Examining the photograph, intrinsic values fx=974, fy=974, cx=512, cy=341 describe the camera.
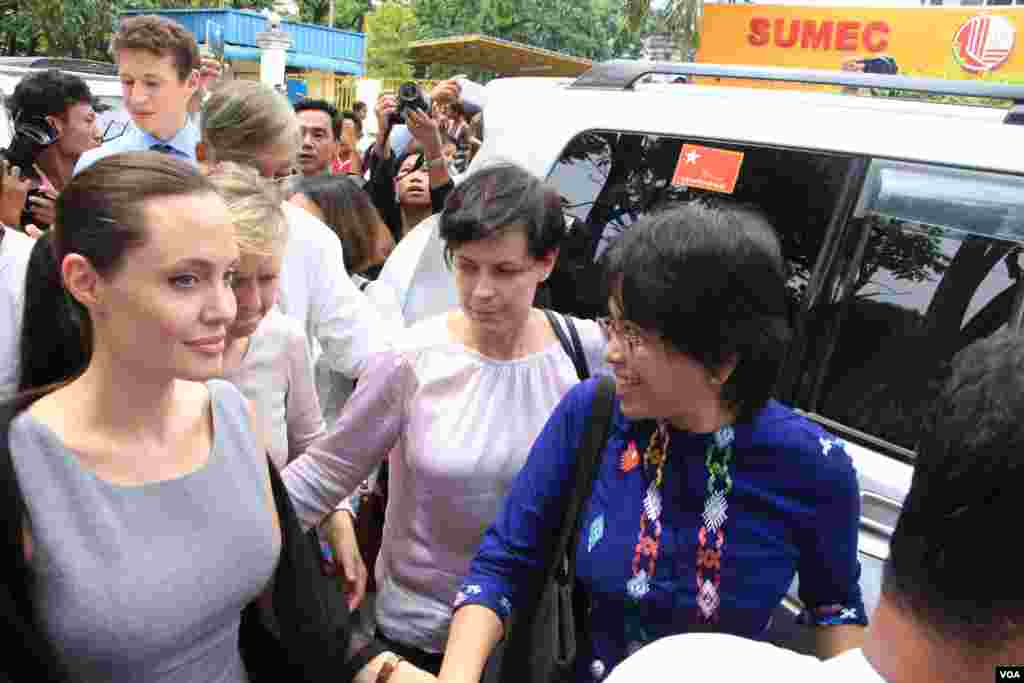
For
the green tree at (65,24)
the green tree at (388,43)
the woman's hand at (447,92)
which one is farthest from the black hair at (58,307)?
the green tree at (388,43)

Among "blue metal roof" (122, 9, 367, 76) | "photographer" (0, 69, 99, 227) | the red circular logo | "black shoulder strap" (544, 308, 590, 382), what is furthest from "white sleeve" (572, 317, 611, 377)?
"blue metal roof" (122, 9, 367, 76)

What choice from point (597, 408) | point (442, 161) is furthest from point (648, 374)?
point (442, 161)

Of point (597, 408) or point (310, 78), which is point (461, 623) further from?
point (310, 78)

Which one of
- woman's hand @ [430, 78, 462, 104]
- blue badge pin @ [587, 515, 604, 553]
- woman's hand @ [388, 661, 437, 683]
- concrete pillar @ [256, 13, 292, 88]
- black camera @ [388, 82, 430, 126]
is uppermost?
black camera @ [388, 82, 430, 126]

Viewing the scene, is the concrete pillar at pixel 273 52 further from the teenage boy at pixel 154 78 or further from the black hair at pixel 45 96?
the teenage boy at pixel 154 78

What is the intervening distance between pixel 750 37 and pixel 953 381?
8.29 m

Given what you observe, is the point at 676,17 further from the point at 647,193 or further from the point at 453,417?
the point at 453,417

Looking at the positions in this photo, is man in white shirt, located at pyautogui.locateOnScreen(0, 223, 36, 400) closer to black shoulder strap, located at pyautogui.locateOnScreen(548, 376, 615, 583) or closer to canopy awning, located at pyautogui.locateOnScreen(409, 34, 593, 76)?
black shoulder strap, located at pyautogui.locateOnScreen(548, 376, 615, 583)

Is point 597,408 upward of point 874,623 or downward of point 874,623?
downward

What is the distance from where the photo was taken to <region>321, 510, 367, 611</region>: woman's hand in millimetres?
2262

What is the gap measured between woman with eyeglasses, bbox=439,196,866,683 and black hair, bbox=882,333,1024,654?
744 millimetres

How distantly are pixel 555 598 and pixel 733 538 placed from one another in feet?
1.17

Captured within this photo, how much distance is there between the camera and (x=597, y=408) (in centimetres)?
182

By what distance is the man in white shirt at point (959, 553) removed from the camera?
0.86 m
